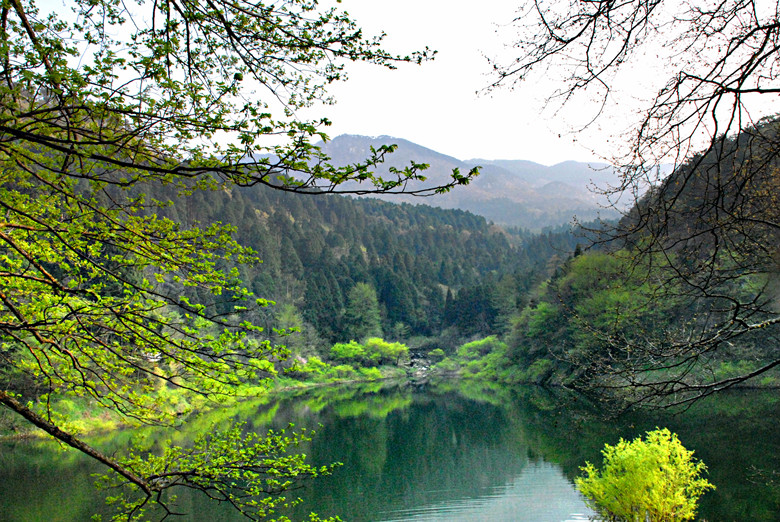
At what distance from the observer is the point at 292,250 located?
77312 mm

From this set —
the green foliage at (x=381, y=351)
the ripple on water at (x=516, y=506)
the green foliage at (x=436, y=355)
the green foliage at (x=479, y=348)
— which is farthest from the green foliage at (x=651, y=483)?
the green foliage at (x=436, y=355)

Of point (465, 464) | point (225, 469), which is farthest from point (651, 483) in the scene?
point (465, 464)

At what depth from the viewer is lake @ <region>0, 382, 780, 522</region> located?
14397 millimetres

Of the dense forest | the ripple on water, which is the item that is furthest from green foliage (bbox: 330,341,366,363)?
the ripple on water

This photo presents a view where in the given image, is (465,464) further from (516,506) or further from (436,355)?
(436,355)

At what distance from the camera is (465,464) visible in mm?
21000

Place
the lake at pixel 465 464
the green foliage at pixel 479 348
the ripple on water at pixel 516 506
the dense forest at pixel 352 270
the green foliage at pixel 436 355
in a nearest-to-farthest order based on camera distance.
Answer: the lake at pixel 465 464, the ripple on water at pixel 516 506, the green foliage at pixel 479 348, the dense forest at pixel 352 270, the green foliage at pixel 436 355

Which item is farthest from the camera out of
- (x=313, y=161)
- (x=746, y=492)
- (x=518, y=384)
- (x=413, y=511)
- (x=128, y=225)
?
(x=518, y=384)

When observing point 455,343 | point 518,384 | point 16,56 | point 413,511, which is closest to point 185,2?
point 16,56

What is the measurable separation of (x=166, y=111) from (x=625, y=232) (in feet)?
10.3

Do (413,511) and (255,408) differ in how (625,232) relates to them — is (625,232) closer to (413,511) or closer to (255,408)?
(413,511)

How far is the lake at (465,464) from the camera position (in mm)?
14397

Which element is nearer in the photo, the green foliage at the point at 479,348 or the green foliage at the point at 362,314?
the green foliage at the point at 479,348

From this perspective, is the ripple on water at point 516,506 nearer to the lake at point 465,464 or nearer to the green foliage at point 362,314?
the lake at point 465,464
